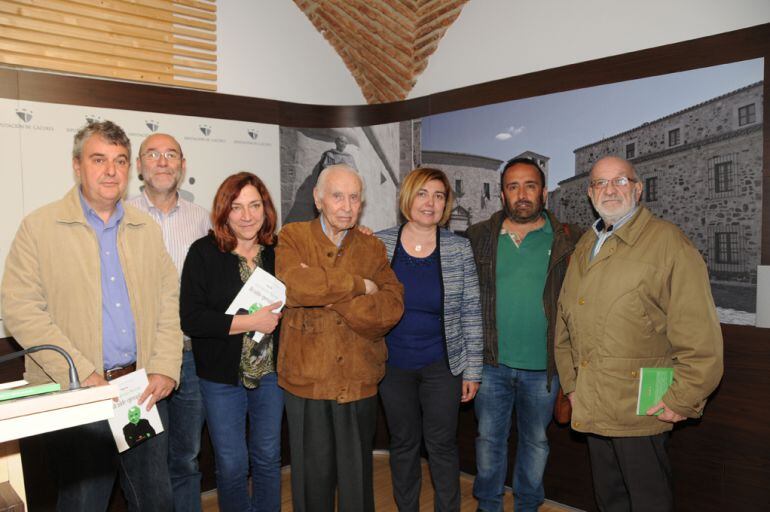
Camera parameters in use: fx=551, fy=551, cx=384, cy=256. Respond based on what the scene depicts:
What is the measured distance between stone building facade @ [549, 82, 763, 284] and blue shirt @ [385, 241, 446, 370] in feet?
4.83

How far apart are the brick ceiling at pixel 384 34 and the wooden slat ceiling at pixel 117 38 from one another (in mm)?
1027

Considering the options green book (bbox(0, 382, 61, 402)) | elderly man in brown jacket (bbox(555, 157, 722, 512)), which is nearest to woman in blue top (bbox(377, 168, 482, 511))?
elderly man in brown jacket (bbox(555, 157, 722, 512))

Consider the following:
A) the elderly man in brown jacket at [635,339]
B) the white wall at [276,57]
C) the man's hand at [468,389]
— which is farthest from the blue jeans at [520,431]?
the white wall at [276,57]

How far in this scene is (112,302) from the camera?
92.2 inches

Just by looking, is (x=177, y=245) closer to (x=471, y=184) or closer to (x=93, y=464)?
(x=93, y=464)

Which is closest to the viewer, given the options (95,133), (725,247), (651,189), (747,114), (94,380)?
(94,380)

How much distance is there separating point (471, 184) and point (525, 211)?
1.21m

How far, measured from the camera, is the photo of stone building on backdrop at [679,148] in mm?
2930

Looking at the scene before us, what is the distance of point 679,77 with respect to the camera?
10.3 ft

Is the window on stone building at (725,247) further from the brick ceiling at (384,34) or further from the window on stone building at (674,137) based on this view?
the brick ceiling at (384,34)

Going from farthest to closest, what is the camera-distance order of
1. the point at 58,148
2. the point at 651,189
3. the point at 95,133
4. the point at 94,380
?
the point at 58,148 → the point at 651,189 → the point at 95,133 → the point at 94,380

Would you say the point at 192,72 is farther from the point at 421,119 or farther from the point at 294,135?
the point at 421,119

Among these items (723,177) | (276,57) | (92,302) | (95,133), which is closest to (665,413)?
(723,177)

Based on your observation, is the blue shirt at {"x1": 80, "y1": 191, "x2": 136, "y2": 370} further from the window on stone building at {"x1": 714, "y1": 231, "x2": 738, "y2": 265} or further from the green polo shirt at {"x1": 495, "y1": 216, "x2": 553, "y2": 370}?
the window on stone building at {"x1": 714, "y1": 231, "x2": 738, "y2": 265}
